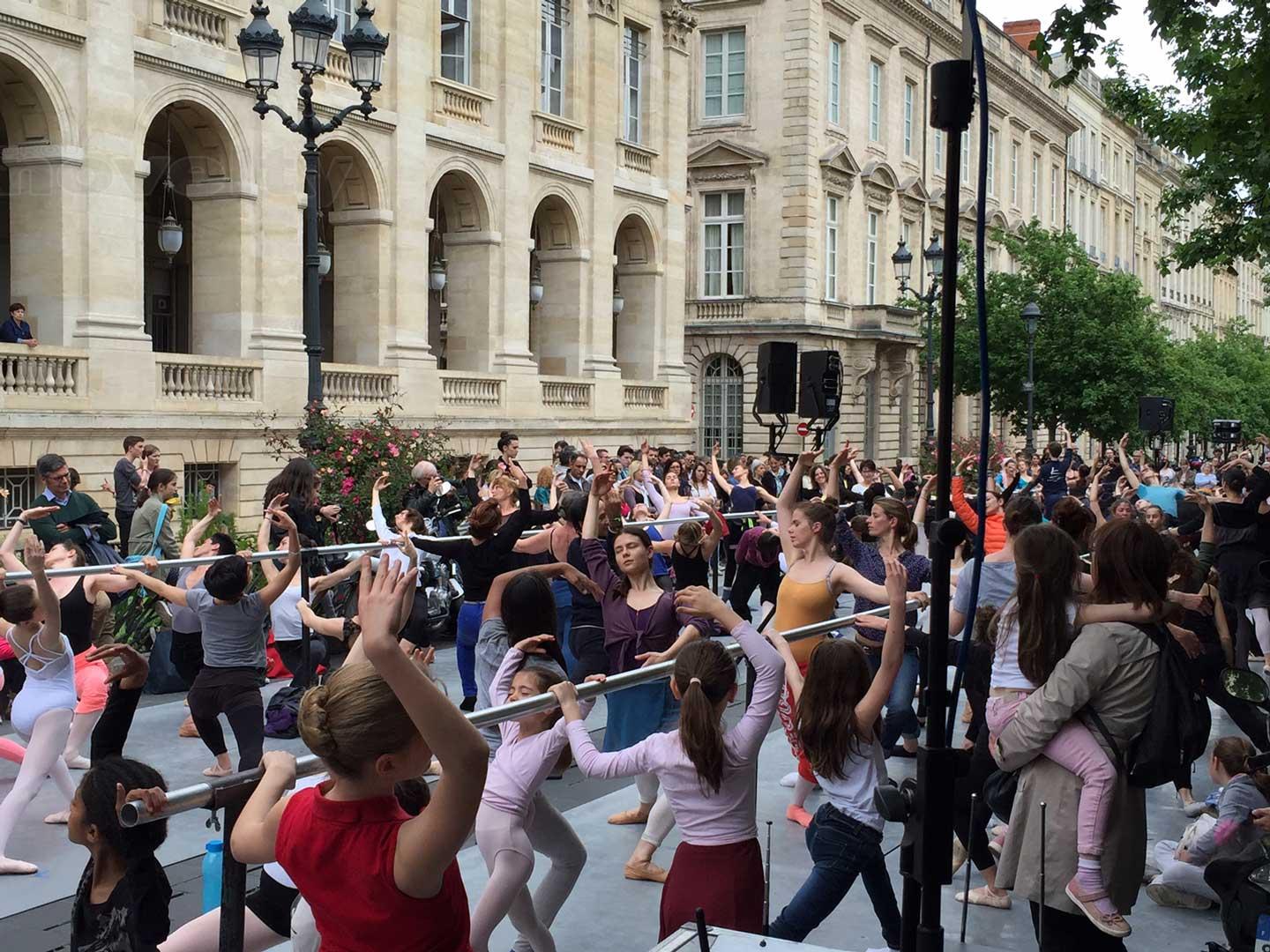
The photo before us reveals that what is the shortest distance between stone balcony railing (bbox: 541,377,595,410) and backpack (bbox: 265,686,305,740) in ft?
62.4

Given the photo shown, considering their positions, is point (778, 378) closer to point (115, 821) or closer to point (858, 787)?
point (858, 787)

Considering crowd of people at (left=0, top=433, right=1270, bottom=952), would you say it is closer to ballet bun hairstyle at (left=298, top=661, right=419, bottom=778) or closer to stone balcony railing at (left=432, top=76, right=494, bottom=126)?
ballet bun hairstyle at (left=298, top=661, right=419, bottom=778)

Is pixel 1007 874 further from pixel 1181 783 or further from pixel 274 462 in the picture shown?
pixel 274 462

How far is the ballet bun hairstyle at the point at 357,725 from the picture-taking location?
9.32 ft

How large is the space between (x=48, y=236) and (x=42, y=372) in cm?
204

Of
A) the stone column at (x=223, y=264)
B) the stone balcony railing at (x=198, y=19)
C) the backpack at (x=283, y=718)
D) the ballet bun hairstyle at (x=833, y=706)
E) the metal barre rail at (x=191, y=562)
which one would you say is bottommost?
the backpack at (x=283, y=718)

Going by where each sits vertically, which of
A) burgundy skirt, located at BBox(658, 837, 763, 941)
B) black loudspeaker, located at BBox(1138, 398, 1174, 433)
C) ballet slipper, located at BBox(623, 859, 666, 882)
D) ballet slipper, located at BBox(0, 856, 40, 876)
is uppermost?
black loudspeaker, located at BBox(1138, 398, 1174, 433)

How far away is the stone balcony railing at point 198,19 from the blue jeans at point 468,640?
1402 cm

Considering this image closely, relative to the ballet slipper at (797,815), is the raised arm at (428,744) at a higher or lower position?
higher

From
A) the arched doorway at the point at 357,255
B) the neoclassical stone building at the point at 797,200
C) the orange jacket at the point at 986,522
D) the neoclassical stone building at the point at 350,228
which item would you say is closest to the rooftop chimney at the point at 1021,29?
the neoclassical stone building at the point at 797,200

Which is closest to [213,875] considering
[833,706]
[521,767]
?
[521,767]

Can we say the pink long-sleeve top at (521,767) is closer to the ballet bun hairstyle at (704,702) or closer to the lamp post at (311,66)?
the ballet bun hairstyle at (704,702)

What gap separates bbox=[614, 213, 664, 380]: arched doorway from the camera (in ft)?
107

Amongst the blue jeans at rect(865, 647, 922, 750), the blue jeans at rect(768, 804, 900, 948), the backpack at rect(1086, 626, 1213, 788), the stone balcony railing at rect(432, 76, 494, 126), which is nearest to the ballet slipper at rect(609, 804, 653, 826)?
the blue jeans at rect(768, 804, 900, 948)
